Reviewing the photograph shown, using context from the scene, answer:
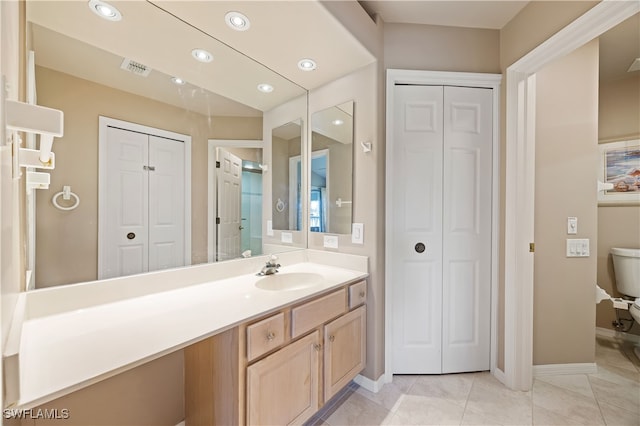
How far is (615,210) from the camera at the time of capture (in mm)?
2486

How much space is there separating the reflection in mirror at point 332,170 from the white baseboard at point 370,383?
1037 millimetres

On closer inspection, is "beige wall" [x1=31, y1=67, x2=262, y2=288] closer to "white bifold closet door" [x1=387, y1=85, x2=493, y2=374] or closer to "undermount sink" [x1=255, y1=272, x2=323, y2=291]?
"undermount sink" [x1=255, y1=272, x2=323, y2=291]

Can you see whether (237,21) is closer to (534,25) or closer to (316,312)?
(316,312)

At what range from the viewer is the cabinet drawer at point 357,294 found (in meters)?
1.65

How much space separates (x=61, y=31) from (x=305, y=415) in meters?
2.06

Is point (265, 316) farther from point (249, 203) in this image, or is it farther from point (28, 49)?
point (28, 49)

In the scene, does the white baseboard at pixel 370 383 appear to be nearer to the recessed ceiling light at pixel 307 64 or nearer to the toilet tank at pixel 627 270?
the recessed ceiling light at pixel 307 64

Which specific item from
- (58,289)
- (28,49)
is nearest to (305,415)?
(58,289)

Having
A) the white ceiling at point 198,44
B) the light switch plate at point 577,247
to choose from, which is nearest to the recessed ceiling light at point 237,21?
the white ceiling at point 198,44

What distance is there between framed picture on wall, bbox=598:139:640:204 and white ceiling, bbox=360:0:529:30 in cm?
179

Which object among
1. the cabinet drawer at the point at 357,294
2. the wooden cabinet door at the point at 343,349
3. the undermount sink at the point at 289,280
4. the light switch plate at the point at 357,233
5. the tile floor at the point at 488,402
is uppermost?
the light switch plate at the point at 357,233

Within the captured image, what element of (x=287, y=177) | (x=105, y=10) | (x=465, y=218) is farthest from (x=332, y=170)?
(x=105, y=10)

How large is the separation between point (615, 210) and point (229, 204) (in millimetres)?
3476

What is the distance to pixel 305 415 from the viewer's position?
4.33 feet
